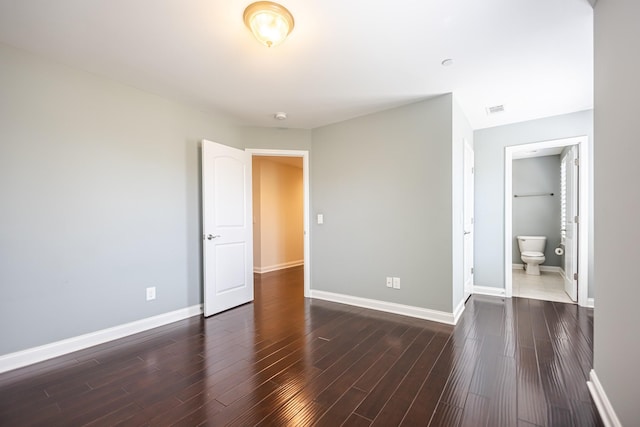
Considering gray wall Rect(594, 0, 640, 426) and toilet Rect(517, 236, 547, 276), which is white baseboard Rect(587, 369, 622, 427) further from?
toilet Rect(517, 236, 547, 276)

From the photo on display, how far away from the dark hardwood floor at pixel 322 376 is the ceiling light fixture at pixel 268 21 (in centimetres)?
228

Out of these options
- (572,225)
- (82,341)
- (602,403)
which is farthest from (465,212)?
(82,341)

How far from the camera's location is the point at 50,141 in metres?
2.24

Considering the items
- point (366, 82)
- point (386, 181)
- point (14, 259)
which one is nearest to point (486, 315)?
point (386, 181)

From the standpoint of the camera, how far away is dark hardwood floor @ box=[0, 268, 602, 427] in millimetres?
1551

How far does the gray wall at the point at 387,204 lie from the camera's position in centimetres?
297

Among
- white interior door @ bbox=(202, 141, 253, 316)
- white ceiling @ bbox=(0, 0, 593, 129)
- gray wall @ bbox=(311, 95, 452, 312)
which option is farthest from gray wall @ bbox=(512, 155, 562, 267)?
white interior door @ bbox=(202, 141, 253, 316)

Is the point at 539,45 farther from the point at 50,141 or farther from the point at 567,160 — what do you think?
the point at 50,141

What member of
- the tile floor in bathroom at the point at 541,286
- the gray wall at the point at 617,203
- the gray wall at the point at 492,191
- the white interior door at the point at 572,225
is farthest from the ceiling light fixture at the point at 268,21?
the tile floor in bathroom at the point at 541,286

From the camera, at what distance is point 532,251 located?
5.42 metres

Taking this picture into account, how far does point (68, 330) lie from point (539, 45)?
4.39 metres

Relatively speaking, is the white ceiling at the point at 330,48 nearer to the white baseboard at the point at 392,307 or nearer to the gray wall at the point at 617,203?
Answer: the gray wall at the point at 617,203

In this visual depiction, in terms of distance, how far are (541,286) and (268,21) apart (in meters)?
5.26

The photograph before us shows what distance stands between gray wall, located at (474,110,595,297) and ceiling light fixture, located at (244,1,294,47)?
11.3 ft
